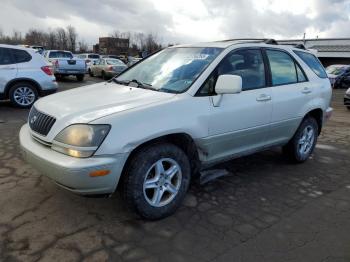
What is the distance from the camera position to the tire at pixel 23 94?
9.34 metres

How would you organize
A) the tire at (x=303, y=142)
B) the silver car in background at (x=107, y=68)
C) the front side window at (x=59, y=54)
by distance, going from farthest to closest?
1. the silver car in background at (x=107, y=68)
2. the front side window at (x=59, y=54)
3. the tire at (x=303, y=142)

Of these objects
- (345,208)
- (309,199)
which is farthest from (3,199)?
(345,208)

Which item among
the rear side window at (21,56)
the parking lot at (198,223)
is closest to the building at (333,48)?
the rear side window at (21,56)

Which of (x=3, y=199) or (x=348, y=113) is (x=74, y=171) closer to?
(x=3, y=199)

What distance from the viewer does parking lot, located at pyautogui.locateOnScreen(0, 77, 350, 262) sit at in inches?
117

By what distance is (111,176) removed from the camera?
3.07m

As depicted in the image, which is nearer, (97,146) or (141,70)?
(97,146)

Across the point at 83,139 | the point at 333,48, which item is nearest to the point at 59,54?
the point at 83,139

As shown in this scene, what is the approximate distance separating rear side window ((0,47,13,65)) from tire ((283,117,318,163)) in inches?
289

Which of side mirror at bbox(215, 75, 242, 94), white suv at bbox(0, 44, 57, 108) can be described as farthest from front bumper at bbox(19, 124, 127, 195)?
white suv at bbox(0, 44, 57, 108)

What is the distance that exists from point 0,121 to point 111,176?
5671 mm

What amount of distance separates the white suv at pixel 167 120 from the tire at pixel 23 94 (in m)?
5.69

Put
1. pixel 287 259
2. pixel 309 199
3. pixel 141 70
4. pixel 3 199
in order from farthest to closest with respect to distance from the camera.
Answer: pixel 141 70 < pixel 309 199 < pixel 3 199 < pixel 287 259

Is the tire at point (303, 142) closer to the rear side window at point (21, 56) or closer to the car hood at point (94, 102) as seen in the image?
the car hood at point (94, 102)
